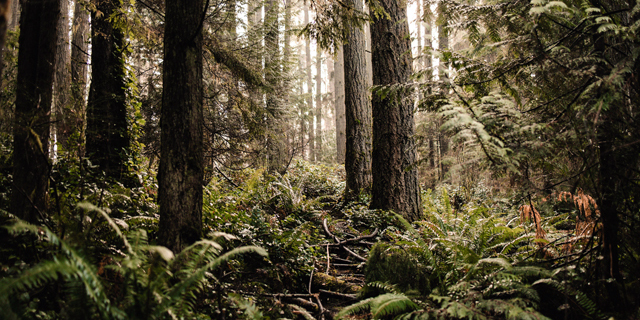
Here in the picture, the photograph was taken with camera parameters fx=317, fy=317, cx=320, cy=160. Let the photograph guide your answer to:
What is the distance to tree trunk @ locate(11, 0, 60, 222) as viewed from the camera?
2586 millimetres

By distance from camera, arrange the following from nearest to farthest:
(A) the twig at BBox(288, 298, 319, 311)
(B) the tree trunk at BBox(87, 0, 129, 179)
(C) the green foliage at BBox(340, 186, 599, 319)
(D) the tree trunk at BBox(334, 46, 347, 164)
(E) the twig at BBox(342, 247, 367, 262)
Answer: (C) the green foliage at BBox(340, 186, 599, 319) → (A) the twig at BBox(288, 298, 319, 311) → (E) the twig at BBox(342, 247, 367, 262) → (B) the tree trunk at BBox(87, 0, 129, 179) → (D) the tree trunk at BBox(334, 46, 347, 164)

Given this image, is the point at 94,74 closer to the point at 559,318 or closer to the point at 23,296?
the point at 23,296

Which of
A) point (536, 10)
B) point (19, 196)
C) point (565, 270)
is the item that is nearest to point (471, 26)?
point (536, 10)

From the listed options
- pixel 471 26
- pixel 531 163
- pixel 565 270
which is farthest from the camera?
pixel 471 26

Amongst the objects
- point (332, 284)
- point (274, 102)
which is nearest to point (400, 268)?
point (332, 284)

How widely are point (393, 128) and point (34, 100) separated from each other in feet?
16.5

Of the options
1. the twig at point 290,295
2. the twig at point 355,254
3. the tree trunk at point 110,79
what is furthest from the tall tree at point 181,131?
the tree trunk at point 110,79

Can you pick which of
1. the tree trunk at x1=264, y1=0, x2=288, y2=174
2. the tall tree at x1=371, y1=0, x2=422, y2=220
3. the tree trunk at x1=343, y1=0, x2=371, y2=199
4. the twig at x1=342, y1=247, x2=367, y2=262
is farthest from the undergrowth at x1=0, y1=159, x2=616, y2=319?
the tree trunk at x1=264, y1=0, x2=288, y2=174

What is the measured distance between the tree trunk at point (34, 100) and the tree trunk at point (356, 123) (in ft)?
20.2

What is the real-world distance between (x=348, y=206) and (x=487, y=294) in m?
5.09

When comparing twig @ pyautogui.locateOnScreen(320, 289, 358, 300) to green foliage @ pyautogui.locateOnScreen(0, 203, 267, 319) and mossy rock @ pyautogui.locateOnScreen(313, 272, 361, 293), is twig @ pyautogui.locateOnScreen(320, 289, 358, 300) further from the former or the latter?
green foliage @ pyautogui.locateOnScreen(0, 203, 267, 319)

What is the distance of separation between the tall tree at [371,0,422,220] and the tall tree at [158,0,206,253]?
3.75 metres

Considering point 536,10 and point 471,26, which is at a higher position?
point 471,26

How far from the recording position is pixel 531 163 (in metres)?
2.56
